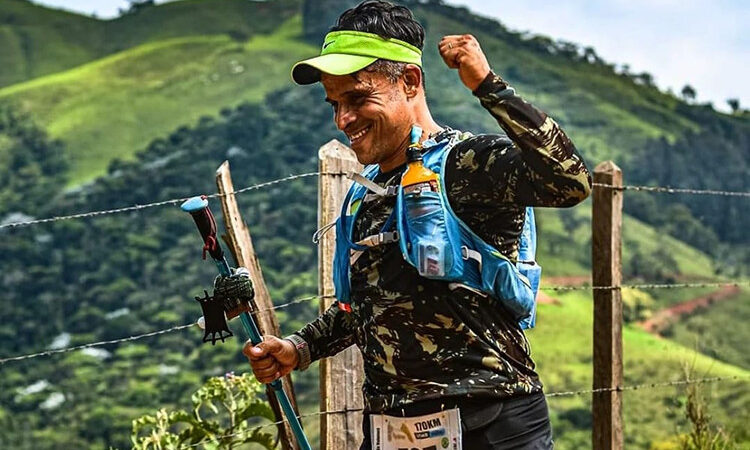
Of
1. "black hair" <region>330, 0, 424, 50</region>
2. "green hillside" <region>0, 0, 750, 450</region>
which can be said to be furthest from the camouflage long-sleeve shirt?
"green hillside" <region>0, 0, 750, 450</region>

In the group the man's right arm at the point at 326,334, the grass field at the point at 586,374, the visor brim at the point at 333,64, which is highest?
the grass field at the point at 586,374

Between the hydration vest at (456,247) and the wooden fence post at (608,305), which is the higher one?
the wooden fence post at (608,305)

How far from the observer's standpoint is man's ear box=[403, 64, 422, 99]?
2.59m

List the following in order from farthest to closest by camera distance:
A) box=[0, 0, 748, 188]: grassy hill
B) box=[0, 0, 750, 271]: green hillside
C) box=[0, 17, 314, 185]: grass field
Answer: box=[0, 17, 314, 185]: grass field
box=[0, 0, 748, 188]: grassy hill
box=[0, 0, 750, 271]: green hillside

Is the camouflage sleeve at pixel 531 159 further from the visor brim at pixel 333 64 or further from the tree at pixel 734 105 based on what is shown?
the tree at pixel 734 105

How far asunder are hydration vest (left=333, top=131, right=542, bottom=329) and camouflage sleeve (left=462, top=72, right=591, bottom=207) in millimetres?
131

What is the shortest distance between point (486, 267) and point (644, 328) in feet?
141

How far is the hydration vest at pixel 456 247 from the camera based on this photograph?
2.41 meters

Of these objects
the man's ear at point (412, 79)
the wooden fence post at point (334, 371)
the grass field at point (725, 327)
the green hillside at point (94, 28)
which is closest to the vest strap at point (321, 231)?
the man's ear at point (412, 79)

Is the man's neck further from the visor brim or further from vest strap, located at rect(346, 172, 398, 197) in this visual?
the visor brim

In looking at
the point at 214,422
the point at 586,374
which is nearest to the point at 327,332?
the point at 214,422

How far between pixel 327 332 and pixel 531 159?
874mm

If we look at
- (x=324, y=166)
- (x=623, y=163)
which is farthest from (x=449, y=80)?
(x=324, y=166)

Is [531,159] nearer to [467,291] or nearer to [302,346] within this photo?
[467,291]
